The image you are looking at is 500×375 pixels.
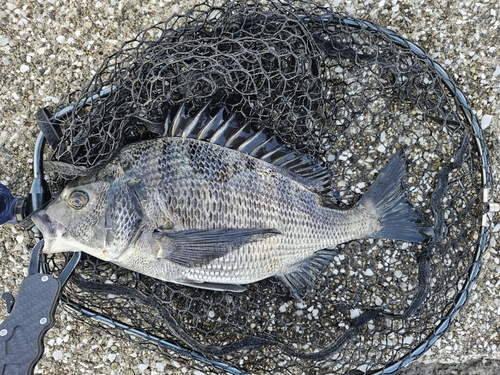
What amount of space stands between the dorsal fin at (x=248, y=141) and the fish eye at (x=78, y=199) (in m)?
0.51

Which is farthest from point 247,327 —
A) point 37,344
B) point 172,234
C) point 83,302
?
point 37,344

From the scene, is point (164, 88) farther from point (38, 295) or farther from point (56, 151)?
point (38, 295)

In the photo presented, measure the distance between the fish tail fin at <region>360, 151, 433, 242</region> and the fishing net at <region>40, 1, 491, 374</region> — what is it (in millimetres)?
197

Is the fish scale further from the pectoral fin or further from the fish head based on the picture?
the fish head

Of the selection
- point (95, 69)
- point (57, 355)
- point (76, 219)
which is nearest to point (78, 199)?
point (76, 219)

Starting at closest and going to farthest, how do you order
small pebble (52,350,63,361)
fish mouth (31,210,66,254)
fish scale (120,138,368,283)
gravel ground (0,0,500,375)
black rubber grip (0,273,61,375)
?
black rubber grip (0,273,61,375) < fish mouth (31,210,66,254) < fish scale (120,138,368,283) < gravel ground (0,0,500,375) < small pebble (52,350,63,361)

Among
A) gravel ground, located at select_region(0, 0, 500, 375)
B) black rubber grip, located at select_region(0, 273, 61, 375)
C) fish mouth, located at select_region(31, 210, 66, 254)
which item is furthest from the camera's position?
gravel ground, located at select_region(0, 0, 500, 375)

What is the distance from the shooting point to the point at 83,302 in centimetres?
228

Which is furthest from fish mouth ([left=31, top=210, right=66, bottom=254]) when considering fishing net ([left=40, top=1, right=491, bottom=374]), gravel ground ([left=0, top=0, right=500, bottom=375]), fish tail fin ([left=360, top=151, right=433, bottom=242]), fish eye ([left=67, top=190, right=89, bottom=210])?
fish tail fin ([left=360, top=151, right=433, bottom=242])

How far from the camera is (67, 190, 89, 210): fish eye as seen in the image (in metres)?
1.86

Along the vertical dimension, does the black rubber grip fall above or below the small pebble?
above

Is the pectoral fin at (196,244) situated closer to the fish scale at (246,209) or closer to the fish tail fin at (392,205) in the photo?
the fish scale at (246,209)

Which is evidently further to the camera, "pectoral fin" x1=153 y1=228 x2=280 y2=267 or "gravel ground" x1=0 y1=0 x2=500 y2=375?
"gravel ground" x1=0 y1=0 x2=500 y2=375

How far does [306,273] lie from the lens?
225 cm
